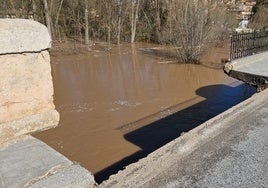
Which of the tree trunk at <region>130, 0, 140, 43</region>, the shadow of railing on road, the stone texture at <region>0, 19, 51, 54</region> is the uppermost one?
the tree trunk at <region>130, 0, 140, 43</region>

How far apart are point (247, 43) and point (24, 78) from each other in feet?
26.3

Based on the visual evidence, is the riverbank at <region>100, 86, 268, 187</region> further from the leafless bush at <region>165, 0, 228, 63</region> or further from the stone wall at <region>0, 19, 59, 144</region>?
the leafless bush at <region>165, 0, 228, 63</region>

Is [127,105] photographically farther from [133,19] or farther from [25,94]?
[133,19]

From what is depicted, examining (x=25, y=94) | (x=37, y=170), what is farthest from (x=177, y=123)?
(x=37, y=170)

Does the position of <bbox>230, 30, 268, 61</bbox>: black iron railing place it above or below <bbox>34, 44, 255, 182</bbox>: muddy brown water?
above

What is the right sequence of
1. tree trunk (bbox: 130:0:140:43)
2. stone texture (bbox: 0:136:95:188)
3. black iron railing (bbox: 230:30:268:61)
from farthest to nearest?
1. tree trunk (bbox: 130:0:140:43)
2. black iron railing (bbox: 230:30:268:61)
3. stone texture (bbox: 0:136:95:188)

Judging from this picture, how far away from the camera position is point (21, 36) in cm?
266

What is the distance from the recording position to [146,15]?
26516 millimetres

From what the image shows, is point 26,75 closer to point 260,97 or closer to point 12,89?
point 12,89

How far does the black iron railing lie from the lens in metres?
8.80

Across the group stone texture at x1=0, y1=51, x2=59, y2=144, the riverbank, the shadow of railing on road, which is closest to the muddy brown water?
the shadow of railing on road

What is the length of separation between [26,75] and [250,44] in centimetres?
816

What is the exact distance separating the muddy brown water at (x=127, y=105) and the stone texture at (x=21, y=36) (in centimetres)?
153

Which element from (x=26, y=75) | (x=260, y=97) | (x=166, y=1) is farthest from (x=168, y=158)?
(x=166, y=1)
